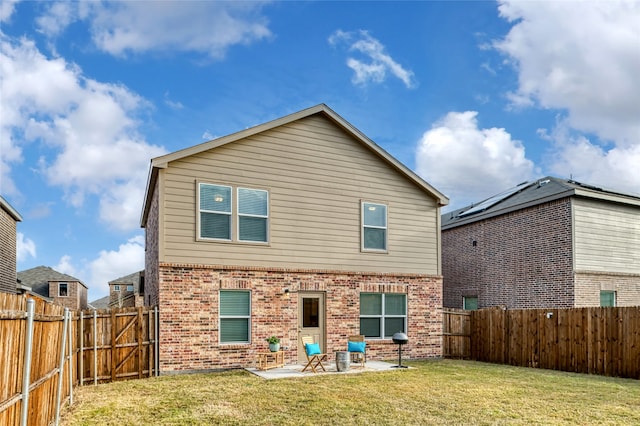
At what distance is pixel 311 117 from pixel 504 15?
622cm

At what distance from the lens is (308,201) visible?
14.8 m

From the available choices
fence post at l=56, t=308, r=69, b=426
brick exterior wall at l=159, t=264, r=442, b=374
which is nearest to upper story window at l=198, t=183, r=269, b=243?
brick exterior wall at l=159, t=264, r=442, b=374

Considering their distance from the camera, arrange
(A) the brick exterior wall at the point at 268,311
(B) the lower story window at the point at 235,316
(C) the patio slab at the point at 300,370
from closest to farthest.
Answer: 1. (C) the patio slab at the point at 300,370
2. (A) the brick exterior wall at the point at 268,311
3. (B) the lower story window at the point at 235,316

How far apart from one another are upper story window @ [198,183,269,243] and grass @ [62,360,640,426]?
3553 millimetres

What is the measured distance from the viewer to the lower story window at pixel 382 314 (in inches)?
603

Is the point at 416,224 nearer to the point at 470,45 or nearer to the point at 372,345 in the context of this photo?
the point at 372,345

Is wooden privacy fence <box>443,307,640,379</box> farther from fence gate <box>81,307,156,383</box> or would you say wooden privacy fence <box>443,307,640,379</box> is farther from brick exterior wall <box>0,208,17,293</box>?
brick exterior wall <box>0,208,17,293</box>

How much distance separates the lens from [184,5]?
11523mm

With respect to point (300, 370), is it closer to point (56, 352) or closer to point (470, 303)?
point (56, 352)

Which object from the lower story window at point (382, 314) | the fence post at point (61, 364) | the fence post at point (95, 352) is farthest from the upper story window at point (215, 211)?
the fence post at point (61, 364)

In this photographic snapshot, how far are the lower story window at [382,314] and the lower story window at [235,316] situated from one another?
139 inches

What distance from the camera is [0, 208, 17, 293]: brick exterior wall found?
2431cm

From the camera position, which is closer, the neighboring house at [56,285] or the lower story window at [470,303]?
the lower story window at [470,303]

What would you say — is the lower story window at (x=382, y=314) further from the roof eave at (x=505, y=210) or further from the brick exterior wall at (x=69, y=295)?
the brick exterior wall at (x=69, y=295)
